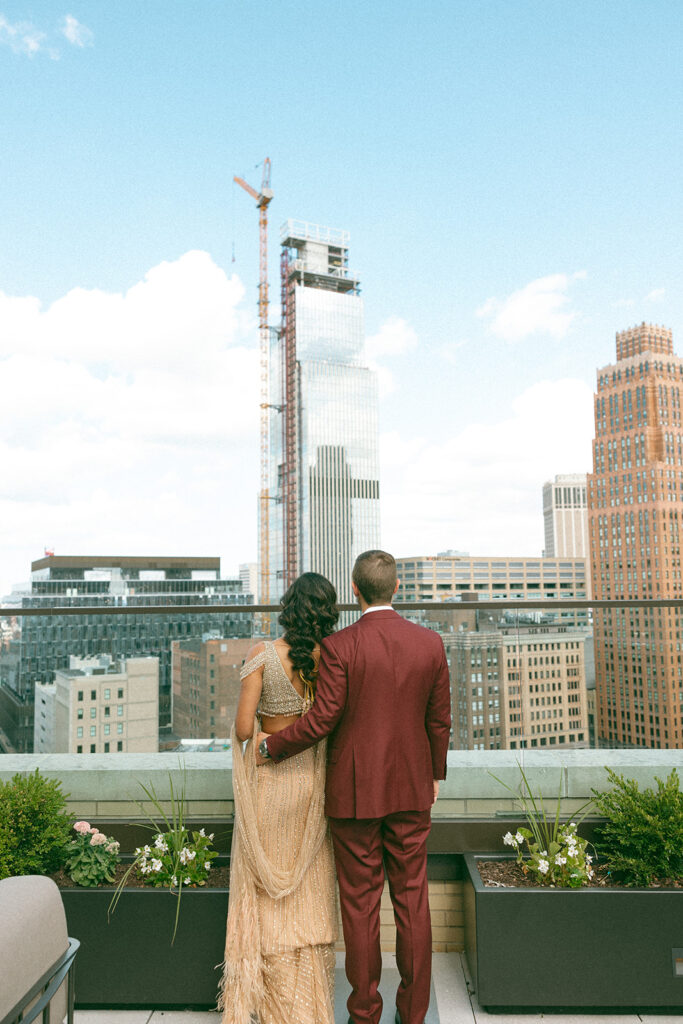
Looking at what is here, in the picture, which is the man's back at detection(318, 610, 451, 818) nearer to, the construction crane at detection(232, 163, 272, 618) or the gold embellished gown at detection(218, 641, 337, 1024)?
the gold embellished gown at detection(218, 641, 337, 1024)

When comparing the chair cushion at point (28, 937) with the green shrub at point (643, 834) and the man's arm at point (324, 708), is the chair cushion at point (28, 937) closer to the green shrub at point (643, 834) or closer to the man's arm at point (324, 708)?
the man's arm at point (324, 708)

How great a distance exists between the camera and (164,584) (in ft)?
244

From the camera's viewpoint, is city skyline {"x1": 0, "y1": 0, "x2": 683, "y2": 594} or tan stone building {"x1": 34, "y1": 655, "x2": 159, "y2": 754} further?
city skyline {"x1": 0, "y1": 0, "x2": 683, "y2": 594}

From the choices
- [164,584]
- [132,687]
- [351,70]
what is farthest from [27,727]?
[351,70]

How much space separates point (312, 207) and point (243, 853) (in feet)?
464

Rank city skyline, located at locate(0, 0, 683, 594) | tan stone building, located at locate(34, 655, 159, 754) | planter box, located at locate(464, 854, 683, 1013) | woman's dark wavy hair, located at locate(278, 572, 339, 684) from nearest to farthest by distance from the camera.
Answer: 1. woman's dark wavy hair, located at locate(278, 572, 339, 684)
2. planter box, located at locate(464, 854, 683, 1013)
3. tan stone building, located at locate(34, 655, 159, 754)
4. city skyline, located at locate(0, 0, 683, 594)

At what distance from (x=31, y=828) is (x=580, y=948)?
1936 millimetres

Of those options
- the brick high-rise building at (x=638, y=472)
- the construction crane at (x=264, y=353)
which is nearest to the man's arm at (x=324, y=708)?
the brick high-rise building at (x=638, y=472)

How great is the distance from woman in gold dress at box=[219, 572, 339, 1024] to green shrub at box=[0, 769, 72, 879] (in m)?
0.74

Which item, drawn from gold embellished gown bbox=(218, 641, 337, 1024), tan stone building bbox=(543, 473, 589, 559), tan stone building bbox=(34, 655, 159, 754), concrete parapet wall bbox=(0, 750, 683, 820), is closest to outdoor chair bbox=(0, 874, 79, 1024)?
gold embellished gown bbox=(218, 641, 337, 1024)

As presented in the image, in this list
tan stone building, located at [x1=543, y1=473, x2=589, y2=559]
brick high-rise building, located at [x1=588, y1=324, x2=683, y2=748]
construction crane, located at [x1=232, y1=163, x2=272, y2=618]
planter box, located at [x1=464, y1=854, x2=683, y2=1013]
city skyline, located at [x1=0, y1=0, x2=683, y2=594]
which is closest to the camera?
planter box, located at [x1=464, y1=854, x2=683, y2=1013]

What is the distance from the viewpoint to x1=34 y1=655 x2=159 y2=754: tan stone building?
3045 millimetres

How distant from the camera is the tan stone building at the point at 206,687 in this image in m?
2.95

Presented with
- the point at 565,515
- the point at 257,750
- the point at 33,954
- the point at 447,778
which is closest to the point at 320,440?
the point at 565,515
